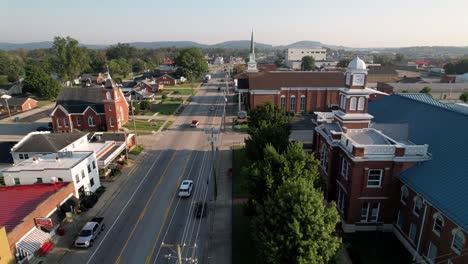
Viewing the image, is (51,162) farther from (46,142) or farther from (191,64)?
(191,64)

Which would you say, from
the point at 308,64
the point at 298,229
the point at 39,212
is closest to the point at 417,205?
the point at 298,229

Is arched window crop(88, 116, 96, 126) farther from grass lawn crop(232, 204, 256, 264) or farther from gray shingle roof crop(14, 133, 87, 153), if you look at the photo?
grass lawn crop(232, 204, 256, 264)

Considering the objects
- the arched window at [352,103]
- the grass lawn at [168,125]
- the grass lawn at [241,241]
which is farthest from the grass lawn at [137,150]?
the arched window at [352,103]

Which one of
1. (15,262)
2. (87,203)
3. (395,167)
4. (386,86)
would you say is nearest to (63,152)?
(87,203)

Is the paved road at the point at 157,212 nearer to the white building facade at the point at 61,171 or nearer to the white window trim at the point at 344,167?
the white building facade at the point at 61,171

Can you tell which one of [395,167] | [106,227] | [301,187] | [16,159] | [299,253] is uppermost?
[301,187]

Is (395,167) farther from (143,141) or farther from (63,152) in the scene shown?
(143,141)
